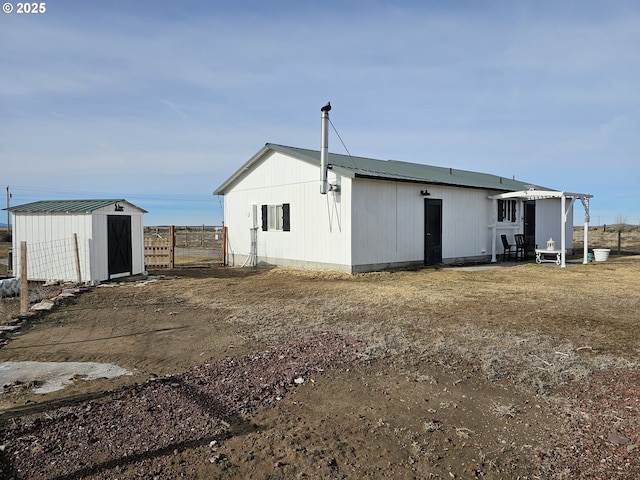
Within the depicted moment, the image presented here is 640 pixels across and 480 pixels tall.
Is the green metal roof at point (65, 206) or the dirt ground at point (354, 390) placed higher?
the green metal roof at point (65, 206)

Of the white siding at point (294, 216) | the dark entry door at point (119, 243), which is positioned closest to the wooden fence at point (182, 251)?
the white siding at point (294, 216)

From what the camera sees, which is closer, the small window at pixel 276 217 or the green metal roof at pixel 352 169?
the green metal roof at pixel 352 169

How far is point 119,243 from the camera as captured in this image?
42.7 feet

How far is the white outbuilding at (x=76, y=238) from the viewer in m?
12.0

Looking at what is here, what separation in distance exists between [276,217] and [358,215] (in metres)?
4.03

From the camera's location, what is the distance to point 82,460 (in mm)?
2986

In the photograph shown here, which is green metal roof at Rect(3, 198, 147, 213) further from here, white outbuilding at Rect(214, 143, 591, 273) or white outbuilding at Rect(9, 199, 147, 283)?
white outbuilding at Rect(214, 143, 591, 273)

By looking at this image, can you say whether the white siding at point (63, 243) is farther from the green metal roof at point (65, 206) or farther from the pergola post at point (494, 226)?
the pergola post at point (494, 226)

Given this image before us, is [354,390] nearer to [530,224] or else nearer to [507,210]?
[507,210]

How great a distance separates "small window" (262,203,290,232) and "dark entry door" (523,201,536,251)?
1059cm

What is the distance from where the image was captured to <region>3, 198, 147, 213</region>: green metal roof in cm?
1220

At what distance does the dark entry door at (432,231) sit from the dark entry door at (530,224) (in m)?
5.79

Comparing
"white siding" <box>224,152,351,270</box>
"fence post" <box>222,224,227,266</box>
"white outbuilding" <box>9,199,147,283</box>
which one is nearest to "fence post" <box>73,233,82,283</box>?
"white outbuilding" <box>9,199,147,283</box>

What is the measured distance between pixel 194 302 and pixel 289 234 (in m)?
6.69
